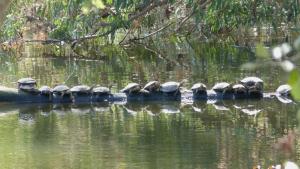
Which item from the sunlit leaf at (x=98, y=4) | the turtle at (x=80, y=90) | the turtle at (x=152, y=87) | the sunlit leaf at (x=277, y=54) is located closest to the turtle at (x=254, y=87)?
the turtle at (x=152, y=87)

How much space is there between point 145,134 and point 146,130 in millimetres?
298

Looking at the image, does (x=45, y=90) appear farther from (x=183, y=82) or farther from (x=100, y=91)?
(x=183, y=82)

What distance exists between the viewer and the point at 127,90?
1185 cm

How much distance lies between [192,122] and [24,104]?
124 inches

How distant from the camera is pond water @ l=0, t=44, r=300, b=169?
7309 mm

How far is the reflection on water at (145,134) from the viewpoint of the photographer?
728 centimetres

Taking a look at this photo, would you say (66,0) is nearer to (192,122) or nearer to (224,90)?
(192,122)

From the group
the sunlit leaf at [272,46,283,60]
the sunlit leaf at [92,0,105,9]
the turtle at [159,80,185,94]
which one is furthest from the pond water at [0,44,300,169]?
the sunlit leaf at [272,46,283,60]

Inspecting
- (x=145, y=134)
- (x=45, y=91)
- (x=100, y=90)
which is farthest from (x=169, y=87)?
(x=145, y=134)

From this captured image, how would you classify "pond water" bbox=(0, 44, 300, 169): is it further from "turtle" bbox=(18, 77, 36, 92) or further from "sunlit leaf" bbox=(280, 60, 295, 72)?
"sunlit leaf" bbox=(280, 60, 295, 72)

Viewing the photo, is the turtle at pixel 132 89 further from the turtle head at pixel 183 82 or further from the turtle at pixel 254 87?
the turtle at pixel 254 87

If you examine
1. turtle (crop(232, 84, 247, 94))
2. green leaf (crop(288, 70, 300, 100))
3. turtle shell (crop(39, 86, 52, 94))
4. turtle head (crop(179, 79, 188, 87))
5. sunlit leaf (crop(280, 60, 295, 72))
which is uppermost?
sunlit leaf (crop(280, 60, 295, 72))

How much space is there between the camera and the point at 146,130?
906 cm

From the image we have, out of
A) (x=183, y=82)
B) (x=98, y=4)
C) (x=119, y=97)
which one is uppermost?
(x=98, y=4)
